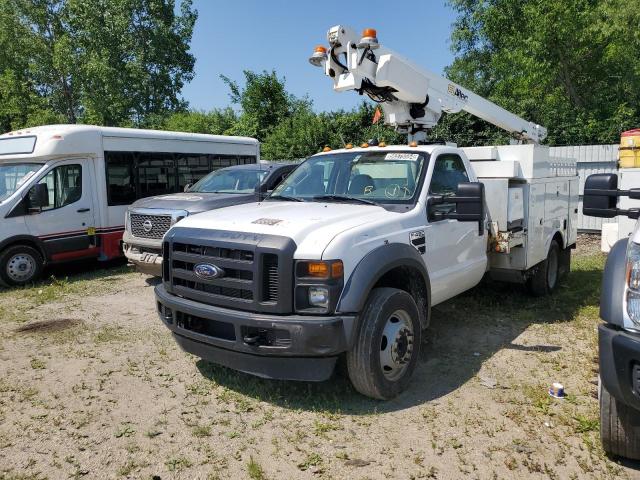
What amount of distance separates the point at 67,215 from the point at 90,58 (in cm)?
2522

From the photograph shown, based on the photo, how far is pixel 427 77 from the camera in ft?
20.6

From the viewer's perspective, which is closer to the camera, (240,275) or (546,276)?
(240,275)

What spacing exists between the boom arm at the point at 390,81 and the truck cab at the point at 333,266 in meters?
0.98

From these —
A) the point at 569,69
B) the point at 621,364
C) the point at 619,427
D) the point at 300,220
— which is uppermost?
the point at 569,69

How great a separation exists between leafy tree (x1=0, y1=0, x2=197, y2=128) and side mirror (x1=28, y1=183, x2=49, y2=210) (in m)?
22.4

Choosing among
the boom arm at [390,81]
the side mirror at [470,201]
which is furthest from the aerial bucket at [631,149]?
the side mirror at [470,201]

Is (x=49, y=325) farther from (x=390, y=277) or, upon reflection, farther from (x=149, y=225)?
(x=390, y=277)

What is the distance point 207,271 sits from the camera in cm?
386

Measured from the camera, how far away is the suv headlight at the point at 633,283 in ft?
8.64

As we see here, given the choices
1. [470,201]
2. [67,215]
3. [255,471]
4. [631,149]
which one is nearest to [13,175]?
[67,215]

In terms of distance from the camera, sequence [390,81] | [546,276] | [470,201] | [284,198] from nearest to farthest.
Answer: [470,201], [284,198], [390,81], [546,276]

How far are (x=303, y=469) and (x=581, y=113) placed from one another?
16.6m

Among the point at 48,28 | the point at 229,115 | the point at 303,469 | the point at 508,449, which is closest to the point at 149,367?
the point at 303,469

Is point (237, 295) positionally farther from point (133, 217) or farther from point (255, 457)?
point (133, 217)
